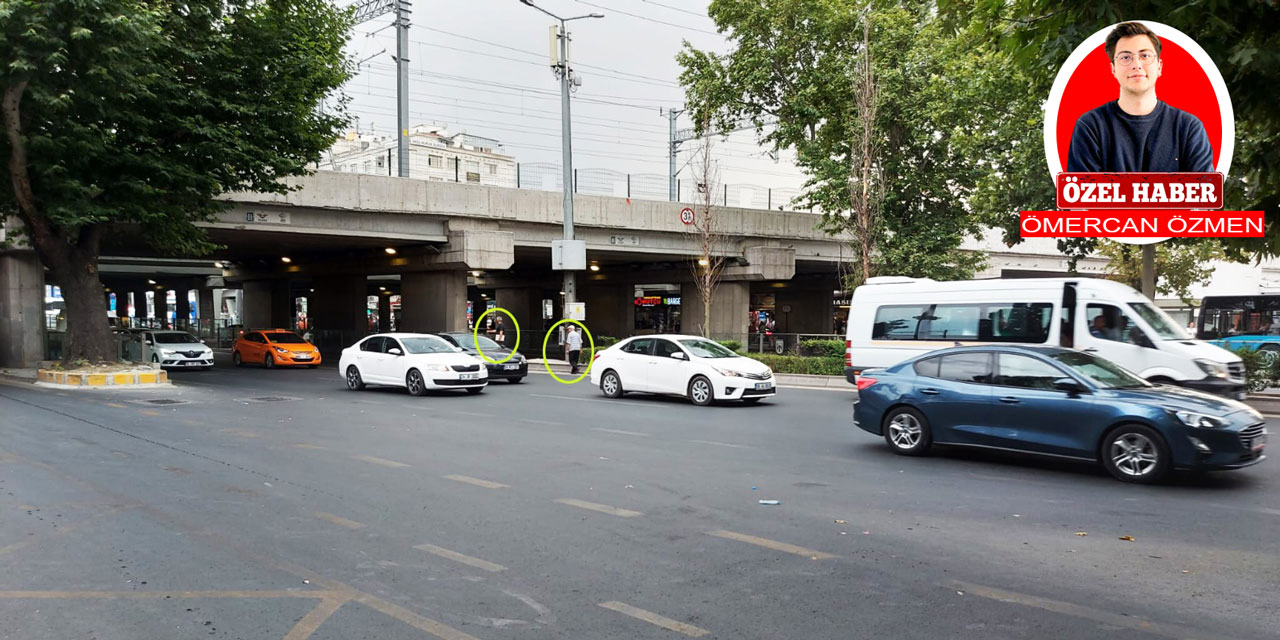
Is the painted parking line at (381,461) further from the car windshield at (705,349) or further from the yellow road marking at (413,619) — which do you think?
the car windshield at (705,349)

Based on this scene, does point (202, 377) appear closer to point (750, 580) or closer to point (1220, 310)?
point (750, 580)

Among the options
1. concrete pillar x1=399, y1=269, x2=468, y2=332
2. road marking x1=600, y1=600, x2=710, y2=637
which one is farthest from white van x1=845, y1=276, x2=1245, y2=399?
concrete pillar x1=399, y1=269, x2=468, y2=332

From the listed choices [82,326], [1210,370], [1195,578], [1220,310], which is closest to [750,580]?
[1195,578]

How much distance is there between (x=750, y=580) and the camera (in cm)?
566

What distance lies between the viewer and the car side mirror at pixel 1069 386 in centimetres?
927

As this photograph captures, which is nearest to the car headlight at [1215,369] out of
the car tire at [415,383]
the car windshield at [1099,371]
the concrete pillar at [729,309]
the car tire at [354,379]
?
the car windshield at [1099,371]

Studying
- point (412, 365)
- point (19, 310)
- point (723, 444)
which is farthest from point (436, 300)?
point (723, 444)

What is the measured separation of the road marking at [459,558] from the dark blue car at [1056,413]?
6.49 m

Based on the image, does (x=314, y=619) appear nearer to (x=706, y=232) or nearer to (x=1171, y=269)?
(x=706, y=232)

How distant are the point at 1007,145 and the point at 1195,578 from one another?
23.7 meters

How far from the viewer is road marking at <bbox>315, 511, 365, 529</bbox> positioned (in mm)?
7137

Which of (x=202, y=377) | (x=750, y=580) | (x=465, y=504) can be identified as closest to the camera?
(x=750, y=580)

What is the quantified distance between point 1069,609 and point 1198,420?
15.0 ft

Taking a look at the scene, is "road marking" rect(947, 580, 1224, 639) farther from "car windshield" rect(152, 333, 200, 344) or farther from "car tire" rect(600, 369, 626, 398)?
"car windshield" rect(152, 333, 200, 344)
